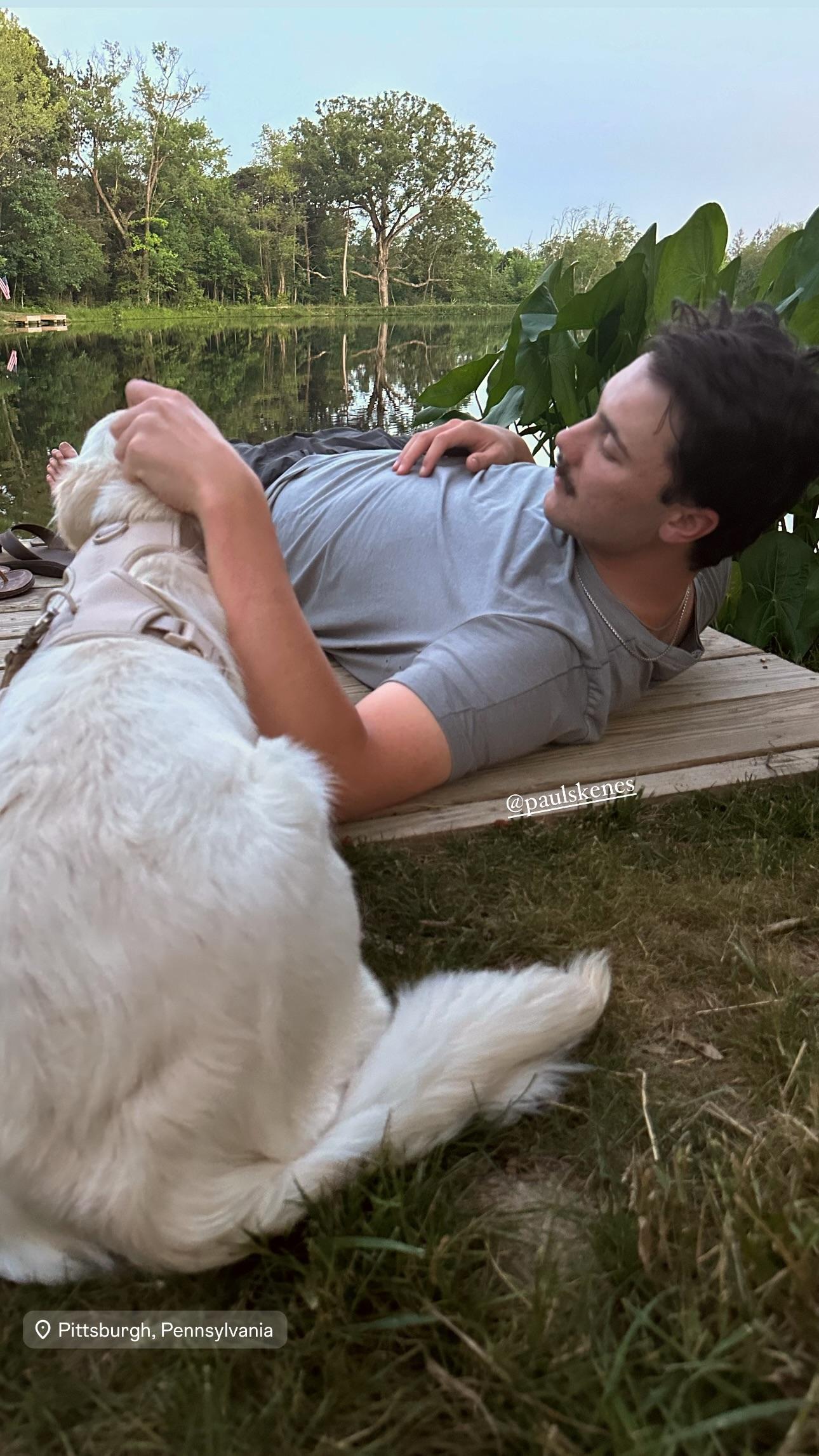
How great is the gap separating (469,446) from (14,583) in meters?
1.38

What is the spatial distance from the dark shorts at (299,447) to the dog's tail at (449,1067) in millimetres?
1472

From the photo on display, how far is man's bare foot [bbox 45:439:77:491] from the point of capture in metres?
1.46

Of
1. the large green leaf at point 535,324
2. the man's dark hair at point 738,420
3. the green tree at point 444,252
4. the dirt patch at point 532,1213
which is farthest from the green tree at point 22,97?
the dirt patch at point 532,1213

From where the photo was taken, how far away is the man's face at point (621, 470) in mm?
1495

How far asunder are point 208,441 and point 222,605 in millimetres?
272

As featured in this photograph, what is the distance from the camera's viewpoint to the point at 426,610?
1.69m

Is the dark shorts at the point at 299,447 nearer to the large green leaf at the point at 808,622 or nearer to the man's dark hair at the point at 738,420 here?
the man's dark hair at the point at 738,420

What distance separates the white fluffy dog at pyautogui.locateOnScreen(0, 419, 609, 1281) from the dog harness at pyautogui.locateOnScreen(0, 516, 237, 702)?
5 centimetres

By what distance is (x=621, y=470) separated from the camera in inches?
59.9

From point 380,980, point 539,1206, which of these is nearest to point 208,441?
point 380,980

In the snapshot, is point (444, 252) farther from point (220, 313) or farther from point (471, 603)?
point (471, 603)

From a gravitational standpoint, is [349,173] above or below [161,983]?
above

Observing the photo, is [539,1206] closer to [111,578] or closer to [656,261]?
[111,578]

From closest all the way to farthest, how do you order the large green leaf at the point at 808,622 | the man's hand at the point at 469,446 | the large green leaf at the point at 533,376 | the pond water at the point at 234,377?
the man's hand at the point at 469,446, the large green leaf at the point at 808,622, the large green leaf at the point at 533,376, the pond water at the point at 234,377
